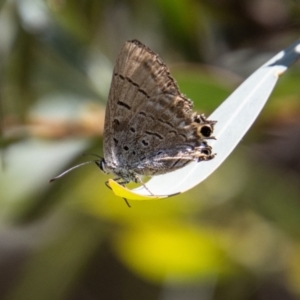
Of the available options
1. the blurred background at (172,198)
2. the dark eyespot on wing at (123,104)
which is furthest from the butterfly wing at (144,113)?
the blurred background at (172,198)

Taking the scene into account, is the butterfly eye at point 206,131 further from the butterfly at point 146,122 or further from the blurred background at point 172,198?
the blurred background at point 172,198

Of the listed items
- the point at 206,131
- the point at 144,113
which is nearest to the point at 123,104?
the point at 144,113

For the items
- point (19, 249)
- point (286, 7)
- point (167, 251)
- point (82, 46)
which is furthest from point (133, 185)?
point (19, 249)

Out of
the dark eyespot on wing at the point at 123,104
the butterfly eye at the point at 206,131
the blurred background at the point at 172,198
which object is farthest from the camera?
the blurred background at the point at 172,198

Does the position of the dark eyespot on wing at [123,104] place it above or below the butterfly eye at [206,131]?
above

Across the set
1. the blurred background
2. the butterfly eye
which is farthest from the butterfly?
the blurred background

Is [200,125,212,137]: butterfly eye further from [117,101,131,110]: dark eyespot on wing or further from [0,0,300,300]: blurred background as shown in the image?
[0,0,300,300]: blurred background

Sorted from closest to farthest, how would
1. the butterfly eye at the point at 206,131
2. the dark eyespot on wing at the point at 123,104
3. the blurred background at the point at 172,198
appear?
the butterfly eye at the point at 206,131
the dark eyespot on wing at the point at 123,104
the blurred background at the point at 172,198
